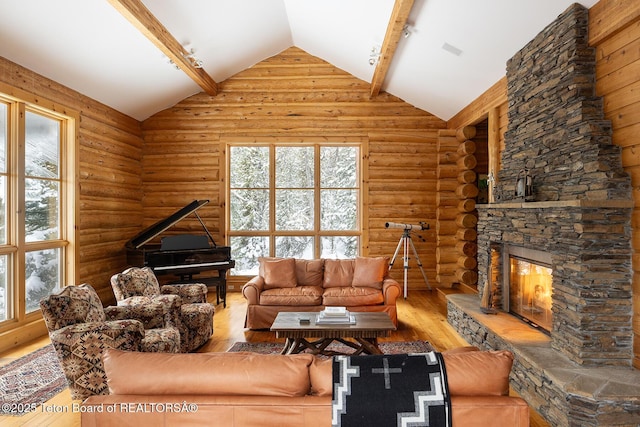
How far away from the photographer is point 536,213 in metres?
3.97

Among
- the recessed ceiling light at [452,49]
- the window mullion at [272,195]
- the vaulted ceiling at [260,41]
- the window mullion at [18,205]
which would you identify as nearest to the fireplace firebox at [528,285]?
the vaulted ceiling at [260,41]

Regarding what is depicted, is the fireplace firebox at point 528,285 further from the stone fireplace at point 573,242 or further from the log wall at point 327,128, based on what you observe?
the log wall at point 327,128

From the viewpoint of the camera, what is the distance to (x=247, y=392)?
5.86 ft

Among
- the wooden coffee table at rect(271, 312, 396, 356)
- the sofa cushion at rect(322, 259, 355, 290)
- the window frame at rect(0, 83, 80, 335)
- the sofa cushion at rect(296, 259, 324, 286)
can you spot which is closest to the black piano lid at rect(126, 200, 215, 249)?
the window frame at rect(0, 83, 80, 335)

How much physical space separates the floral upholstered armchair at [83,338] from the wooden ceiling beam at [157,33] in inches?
116

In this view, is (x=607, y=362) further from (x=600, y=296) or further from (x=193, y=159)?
(x=193, y=159)

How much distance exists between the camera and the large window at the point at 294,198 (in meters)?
7.96

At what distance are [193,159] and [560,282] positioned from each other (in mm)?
6425

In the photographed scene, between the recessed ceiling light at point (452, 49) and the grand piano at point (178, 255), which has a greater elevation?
the recessed ceiling light at point (452, 49)

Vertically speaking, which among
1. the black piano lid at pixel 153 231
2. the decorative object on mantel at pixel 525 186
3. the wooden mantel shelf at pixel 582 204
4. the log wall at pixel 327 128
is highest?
the log wall at pixel 327 128

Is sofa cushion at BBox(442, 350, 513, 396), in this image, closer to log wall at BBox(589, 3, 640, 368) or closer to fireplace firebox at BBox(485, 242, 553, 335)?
log wall at BBox(589, 3, 640, 368)

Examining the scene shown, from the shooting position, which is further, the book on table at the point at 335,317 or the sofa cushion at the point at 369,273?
the sofa cushion at the point at 369,273

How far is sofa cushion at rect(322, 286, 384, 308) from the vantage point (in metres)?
5.20

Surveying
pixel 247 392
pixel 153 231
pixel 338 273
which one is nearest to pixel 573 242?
pixel 247 392
